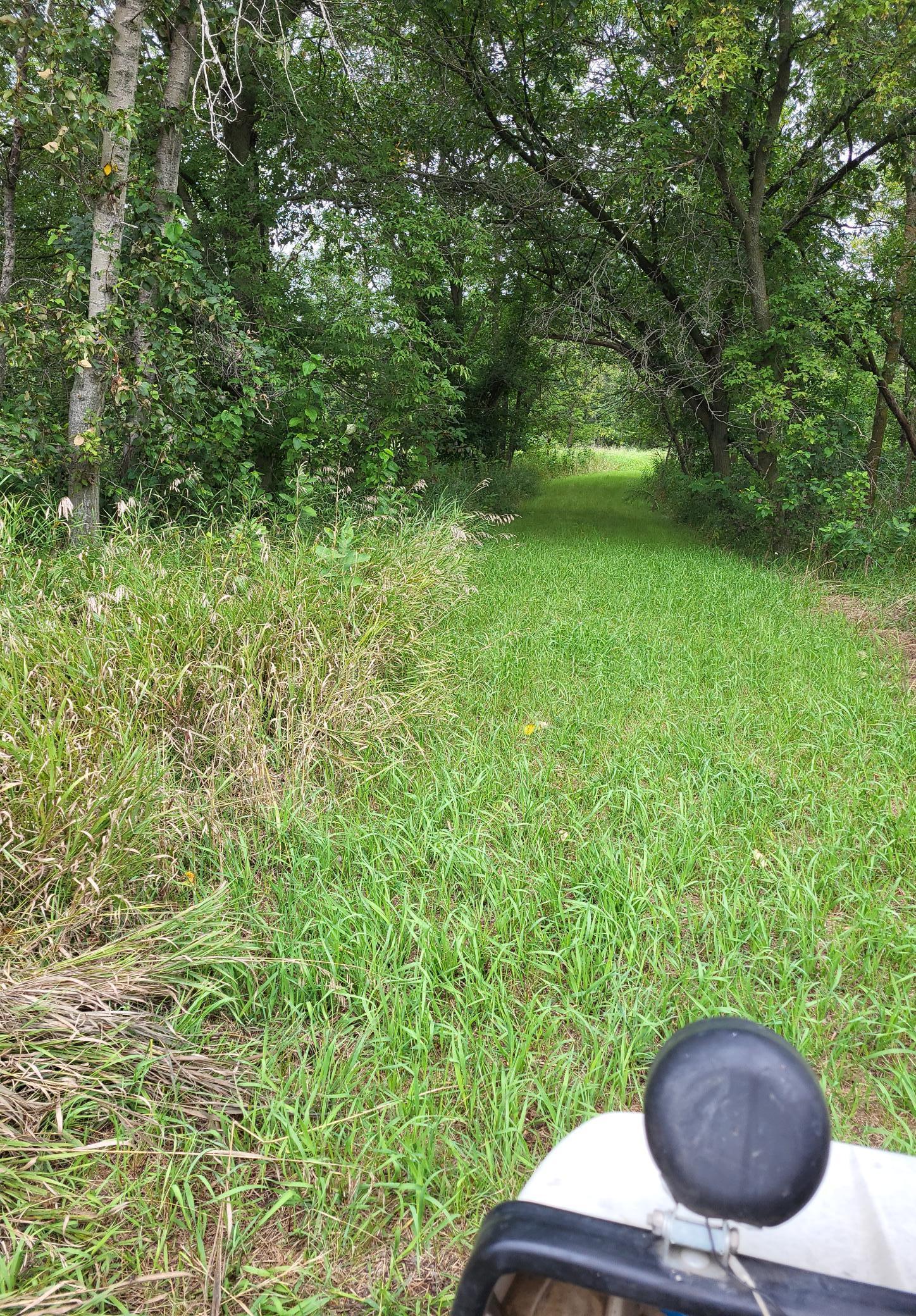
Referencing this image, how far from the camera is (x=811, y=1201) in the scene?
0.82m

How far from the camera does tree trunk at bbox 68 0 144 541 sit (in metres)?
4.16

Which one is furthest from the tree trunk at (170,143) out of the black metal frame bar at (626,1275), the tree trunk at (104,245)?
the black metal frame bar at (626,1275)

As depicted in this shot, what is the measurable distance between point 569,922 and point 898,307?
9.87 meters

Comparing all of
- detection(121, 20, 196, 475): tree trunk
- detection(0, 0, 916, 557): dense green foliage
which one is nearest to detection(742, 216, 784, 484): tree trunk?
detection(0, 0, 916, 557): dense green foliage

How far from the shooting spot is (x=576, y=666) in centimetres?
472

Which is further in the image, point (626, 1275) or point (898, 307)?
point (898, 307)

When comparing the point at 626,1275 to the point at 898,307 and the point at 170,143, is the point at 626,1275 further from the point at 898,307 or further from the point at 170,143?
the point at 898,307

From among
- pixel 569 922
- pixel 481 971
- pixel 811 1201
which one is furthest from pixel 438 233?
pixel 811 1201

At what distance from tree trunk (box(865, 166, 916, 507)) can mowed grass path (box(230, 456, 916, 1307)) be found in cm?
627

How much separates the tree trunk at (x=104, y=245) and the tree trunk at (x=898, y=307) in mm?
7796

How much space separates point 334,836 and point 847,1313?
7.31 feet

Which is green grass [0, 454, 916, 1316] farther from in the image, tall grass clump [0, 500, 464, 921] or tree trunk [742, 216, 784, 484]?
tree trunk [742, 216, 784, 484]

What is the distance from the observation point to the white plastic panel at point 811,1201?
2.41ft

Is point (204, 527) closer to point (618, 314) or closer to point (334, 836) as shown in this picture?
point (334, 836)
